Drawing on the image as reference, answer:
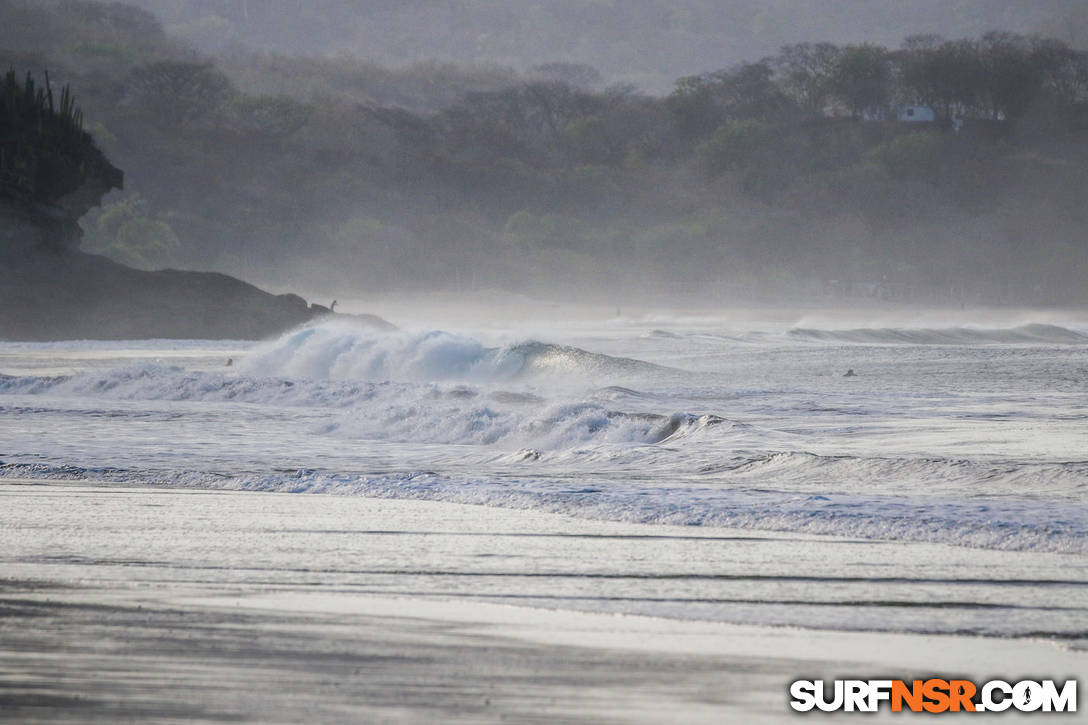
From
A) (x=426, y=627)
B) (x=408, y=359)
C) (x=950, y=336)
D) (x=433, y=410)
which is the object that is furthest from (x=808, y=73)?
(x=426, y=627)

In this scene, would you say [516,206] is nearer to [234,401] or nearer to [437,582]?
[234,401]

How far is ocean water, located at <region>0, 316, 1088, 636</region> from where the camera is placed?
8961mm

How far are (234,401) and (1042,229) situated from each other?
12061 centimetres

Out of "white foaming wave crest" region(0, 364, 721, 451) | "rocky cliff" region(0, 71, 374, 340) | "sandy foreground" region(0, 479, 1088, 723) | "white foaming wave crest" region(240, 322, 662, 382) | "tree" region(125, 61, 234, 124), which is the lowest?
"sandy foreground" region(0, 479, 1088, 723)

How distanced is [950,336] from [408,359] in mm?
31369

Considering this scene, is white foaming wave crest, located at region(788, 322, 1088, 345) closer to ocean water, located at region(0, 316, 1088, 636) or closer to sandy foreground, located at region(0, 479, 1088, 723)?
ocean water, located at region(0, 316, 1088, 636)

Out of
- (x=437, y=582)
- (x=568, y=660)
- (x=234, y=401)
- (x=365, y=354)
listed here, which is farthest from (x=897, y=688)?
(x=365, y=354)

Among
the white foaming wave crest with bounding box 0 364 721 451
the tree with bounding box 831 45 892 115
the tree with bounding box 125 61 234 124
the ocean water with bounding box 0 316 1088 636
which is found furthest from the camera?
the tree with bounding box 831 45 892 115

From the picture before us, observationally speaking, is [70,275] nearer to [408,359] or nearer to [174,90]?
[408,359]

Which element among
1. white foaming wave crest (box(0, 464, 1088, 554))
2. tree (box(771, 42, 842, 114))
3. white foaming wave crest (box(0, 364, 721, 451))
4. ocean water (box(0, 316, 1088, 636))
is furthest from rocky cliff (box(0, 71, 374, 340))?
tree (box(771, 42, 842, 114))

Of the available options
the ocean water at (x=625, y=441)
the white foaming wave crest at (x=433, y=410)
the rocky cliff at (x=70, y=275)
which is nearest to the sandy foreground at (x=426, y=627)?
the ocean water at (x=625, y=441)

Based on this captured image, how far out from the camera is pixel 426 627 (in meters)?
5.67

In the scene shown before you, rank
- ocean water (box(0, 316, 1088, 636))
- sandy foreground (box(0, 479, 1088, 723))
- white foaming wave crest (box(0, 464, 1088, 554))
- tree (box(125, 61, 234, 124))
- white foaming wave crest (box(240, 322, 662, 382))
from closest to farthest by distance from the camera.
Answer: sandy foreground (box(0, 479, 1088, 723)) → white foaming wave crest (box(0, 464, 1088, 554)) → ocean water (box(0, 316, 1088, 636)) → white foaming wave crest (box(240, 322, 662, 382)) → tree (box(125, 61, 234, 124))

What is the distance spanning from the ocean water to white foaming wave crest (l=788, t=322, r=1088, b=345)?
22.8 metres
